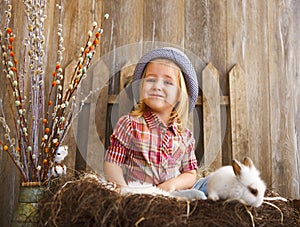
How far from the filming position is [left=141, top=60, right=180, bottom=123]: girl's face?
1.50 meters

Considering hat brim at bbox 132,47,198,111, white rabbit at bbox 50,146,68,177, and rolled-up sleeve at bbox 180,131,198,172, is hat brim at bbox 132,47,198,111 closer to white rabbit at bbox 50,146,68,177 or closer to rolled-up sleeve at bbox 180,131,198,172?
rolled-up sleeve at bbox 180,131,198,172

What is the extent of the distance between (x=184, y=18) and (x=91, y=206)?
44.8 inches

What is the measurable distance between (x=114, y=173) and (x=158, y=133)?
0.79 feet

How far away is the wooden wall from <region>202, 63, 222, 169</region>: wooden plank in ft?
0.17

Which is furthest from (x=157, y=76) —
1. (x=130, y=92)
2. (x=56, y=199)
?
(x=56, y=199)

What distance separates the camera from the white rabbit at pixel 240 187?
3.54 ft

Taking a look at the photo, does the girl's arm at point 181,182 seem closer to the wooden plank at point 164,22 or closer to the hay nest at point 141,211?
the hay nest at point 141,211

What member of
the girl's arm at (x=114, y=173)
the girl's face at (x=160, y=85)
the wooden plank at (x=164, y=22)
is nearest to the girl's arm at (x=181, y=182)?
the girl's arm at (x=114, y=173)

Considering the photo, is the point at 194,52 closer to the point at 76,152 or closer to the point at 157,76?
the point at 157,76

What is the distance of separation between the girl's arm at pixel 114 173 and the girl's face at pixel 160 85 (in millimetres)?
280

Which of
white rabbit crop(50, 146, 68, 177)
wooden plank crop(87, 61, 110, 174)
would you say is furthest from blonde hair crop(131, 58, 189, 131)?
white rabbit crop(50, 146, 68, 177)

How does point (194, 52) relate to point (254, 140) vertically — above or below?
above

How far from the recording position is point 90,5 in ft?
6.05

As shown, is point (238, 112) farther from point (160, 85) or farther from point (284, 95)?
point (160, 85)
